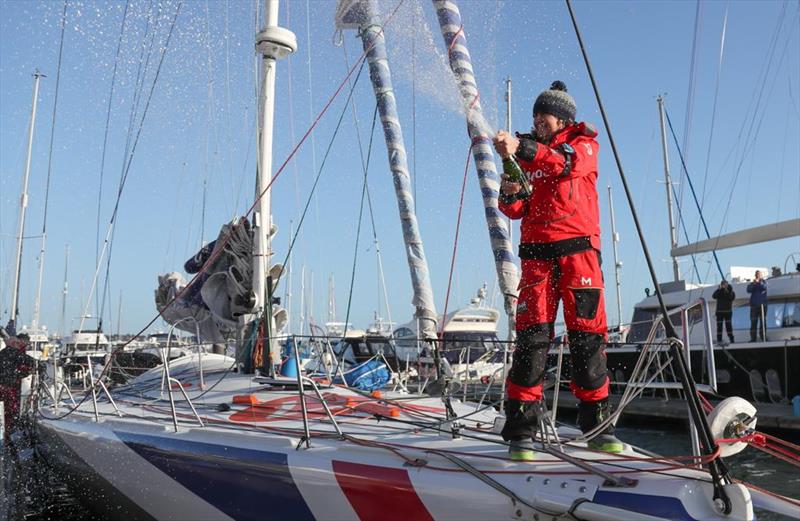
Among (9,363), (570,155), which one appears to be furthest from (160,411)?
(9,363)

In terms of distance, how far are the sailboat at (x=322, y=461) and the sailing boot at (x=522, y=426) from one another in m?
0.06

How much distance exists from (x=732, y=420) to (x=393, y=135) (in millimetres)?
8305

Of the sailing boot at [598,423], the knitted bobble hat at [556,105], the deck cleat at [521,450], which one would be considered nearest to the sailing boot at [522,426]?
the deck cleat at [521,450]

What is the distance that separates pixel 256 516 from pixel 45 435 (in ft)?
12.9

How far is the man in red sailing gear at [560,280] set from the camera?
319 cm

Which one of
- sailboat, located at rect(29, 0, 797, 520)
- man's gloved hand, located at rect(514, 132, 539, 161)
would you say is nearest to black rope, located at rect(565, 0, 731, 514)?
sailboat, located at rect(29, 0, 797, 520)

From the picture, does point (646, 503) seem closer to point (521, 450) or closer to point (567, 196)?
point (521, 450)

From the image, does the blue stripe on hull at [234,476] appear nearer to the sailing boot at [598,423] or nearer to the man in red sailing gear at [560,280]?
the man in red sailing gear at [560,280]

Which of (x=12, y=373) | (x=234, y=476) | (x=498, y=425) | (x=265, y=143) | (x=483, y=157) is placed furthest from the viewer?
(x=483, y=157)

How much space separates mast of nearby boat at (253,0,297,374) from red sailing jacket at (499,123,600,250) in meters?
4.01

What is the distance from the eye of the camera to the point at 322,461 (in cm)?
350

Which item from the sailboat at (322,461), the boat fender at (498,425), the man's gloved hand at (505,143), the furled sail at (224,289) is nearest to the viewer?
the sailboat at (322,461)

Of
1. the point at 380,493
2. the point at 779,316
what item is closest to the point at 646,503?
the point at 380,493

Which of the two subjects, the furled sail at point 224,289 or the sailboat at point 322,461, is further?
the furled sail at point 224,289
